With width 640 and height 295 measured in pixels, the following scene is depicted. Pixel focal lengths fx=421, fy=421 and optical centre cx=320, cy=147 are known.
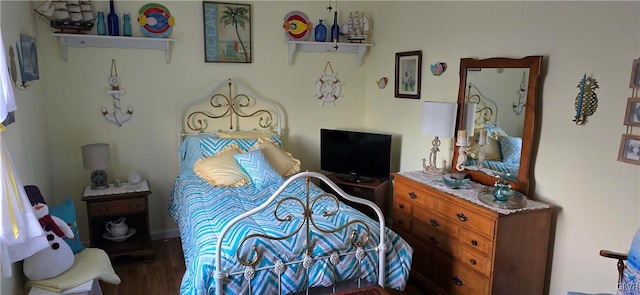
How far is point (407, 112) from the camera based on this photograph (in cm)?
376

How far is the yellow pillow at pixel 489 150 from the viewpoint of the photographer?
2.81 meters

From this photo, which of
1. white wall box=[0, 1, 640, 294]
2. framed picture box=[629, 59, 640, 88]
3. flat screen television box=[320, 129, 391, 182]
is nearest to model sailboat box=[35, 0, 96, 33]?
white wall box=[0, 1, 640, 294]

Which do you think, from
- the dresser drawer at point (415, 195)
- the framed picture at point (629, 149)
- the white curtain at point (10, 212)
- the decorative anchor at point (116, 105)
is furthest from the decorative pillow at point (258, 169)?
Result: the framed picture at point (629, 149)

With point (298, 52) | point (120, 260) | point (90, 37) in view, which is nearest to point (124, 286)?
point (120, 260)

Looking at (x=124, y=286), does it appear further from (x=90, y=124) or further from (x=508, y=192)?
(x=508, y=192)

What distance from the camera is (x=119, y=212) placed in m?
3.32

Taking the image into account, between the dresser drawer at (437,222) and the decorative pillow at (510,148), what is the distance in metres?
0.56

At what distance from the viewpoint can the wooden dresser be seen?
7.72ft

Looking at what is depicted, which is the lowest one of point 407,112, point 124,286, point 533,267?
point 124,286

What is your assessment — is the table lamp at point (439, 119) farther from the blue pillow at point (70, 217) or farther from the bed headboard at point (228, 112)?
the blue pillow at point (70, 217)

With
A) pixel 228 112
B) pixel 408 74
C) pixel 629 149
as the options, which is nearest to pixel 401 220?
pixel 408 74

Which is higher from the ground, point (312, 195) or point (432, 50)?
point (432, 50)

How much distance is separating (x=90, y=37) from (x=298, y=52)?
1.77 m

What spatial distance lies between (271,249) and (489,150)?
5.47 feet
